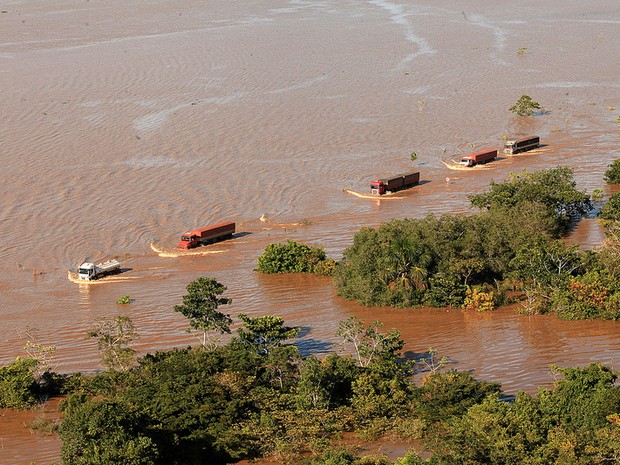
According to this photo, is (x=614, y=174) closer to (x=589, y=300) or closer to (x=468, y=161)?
(x=468, y=161)

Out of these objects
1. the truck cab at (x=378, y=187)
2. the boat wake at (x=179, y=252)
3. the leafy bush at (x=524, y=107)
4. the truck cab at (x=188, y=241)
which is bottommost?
the boat wake at (x=179, y=252)

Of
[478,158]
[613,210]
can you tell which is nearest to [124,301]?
[613,210]

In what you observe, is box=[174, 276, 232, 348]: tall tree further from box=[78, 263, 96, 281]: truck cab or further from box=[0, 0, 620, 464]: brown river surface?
box=[78, 263, 96, 281]: truck cab

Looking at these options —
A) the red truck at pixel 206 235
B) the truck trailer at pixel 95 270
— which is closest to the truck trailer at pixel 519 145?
the red truck at pixel 206 235

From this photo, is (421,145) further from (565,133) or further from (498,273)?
(498,273)

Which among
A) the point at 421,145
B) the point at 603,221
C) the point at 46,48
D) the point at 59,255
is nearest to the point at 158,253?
the point at 59,255

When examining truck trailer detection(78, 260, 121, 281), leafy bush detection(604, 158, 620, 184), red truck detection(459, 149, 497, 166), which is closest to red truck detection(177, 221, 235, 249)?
truck trailer detection(78, 260, 121, 281)

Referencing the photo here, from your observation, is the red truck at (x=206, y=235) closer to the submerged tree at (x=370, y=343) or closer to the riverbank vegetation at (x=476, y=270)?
the riverbank vegetation at (x=476, y=270)
